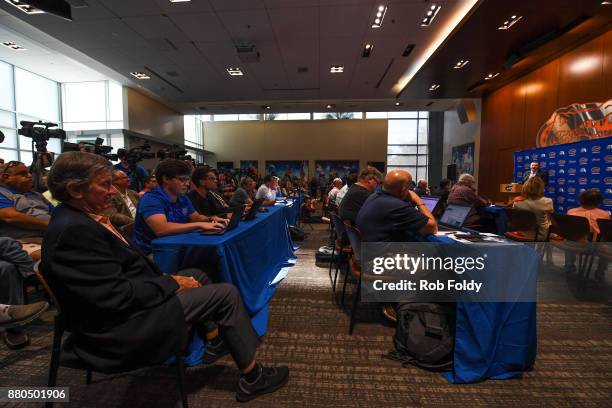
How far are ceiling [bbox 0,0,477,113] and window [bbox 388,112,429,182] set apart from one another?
20.3 ft

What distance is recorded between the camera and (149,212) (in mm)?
1922

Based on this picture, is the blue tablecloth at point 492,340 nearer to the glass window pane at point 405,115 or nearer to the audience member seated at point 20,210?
the audience member seated at point 20,210

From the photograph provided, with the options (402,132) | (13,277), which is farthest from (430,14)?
(402,132)

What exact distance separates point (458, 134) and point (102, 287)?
12.5 metres

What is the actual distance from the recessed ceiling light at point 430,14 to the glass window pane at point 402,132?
31.0 ft

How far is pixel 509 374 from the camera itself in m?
1.61

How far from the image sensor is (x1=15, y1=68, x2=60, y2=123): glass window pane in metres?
7.02

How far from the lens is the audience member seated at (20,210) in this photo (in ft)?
7.25

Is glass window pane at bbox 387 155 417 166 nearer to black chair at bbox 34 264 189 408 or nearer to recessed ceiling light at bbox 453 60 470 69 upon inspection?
recessed ceiling light at bbox 453 60 470 69

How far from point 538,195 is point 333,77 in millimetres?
5328

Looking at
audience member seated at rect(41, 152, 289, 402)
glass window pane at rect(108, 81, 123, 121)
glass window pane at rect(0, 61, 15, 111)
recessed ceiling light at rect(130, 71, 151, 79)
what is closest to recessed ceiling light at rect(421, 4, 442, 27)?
audience member seated at rect(41, 152, 289, 402)

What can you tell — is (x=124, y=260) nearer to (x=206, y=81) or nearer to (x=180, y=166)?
(x=180, y=166)

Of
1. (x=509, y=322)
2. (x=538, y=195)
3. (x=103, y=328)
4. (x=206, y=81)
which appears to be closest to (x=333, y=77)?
(x=206, y=81)

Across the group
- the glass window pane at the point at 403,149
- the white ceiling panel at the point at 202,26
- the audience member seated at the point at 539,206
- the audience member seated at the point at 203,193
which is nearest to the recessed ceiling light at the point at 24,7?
Answer: the white ceiling panel at the point at 202,26
